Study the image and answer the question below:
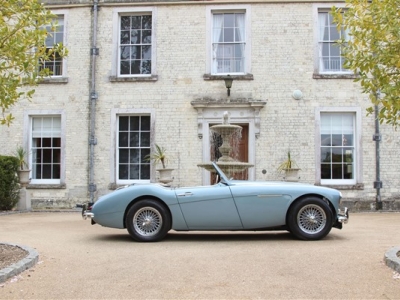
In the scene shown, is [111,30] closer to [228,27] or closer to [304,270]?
[228,27]

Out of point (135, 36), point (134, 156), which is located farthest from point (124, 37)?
point (134, 156)

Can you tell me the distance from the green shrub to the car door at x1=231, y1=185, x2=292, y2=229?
8312mm

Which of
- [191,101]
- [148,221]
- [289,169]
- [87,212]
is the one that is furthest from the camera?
[191,101]

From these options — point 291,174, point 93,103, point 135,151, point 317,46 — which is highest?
point 317,46

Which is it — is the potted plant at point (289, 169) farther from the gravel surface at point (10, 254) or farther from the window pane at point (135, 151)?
the gravel surface at point (10, 254)

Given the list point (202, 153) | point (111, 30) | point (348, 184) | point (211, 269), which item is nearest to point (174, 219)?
point (211, 269)

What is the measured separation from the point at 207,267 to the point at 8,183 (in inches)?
378

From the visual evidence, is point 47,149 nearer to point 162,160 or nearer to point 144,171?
point 144,171

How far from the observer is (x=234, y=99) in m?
14.6

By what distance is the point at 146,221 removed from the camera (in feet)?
25.6

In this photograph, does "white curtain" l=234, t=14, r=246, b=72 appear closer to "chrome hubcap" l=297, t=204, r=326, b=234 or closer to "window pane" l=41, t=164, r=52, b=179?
"window pane" l=41, t=164, r=52, b=179

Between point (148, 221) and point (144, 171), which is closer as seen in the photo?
point (148, 221)

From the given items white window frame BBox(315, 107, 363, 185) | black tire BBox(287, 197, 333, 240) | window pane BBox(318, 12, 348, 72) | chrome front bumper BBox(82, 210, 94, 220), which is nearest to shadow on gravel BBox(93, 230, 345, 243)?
black tire BBox(287, 197, 333, 240)

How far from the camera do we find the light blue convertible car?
A: 7.69 meters
